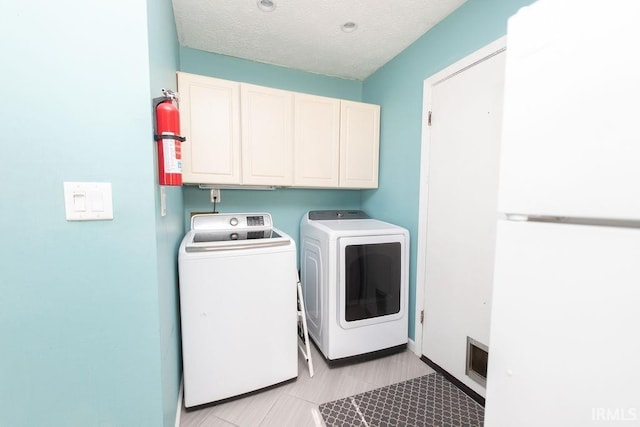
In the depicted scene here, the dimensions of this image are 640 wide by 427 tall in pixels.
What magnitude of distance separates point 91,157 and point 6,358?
746mm

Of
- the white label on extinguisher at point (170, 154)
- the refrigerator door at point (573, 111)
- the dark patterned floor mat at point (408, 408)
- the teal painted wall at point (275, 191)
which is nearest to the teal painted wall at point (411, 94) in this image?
the teal painted wall at point (275, 191)

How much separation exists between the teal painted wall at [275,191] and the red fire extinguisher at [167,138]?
1.26 metres

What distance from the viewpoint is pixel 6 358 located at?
0.85 meters

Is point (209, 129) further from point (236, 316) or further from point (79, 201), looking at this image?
point (236, 316)

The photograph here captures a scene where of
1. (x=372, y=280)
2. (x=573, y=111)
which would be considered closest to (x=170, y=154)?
(x=573, y=111)

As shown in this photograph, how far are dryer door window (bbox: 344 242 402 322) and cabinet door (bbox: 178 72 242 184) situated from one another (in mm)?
1102

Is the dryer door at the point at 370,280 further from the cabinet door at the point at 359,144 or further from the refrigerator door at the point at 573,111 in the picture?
the refrigerator door at the point at 573,111

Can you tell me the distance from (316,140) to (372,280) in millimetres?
1246

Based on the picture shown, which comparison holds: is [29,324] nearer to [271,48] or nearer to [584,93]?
[584,93]

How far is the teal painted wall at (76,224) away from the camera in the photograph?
0.82 m

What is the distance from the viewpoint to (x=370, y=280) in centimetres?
189

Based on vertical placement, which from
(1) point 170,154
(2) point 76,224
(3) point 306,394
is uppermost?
(1) point 170,154

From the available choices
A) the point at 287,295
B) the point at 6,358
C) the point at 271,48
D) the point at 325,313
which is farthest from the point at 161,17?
the point at 325,313

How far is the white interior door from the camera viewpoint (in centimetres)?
144
